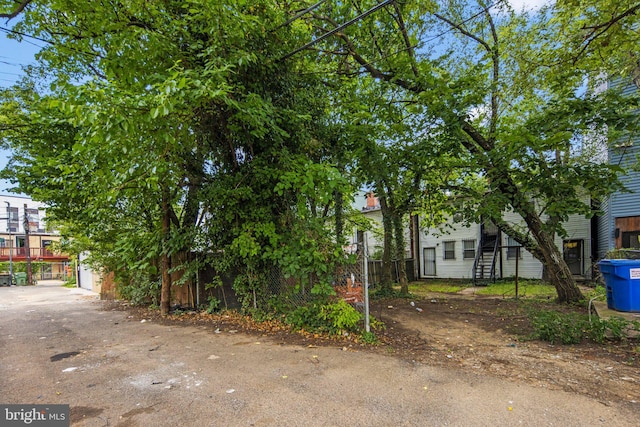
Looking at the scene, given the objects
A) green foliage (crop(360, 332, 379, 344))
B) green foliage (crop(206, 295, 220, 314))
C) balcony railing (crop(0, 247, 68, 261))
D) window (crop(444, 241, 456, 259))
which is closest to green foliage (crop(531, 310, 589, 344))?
green foliage (crop(360, 332, 379, 344))

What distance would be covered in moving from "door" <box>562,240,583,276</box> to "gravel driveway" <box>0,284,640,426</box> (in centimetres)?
1326

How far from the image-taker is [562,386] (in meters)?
3.40

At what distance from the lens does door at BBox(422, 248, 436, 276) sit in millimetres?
17484

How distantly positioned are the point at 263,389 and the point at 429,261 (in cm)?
A: 1557

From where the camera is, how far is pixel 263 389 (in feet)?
11.5

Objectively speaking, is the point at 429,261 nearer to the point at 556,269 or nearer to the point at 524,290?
the point at 524,290

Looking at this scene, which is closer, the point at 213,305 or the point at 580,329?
the point at 580,329

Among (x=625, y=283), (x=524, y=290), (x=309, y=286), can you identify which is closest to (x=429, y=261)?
(x=524, y=290)

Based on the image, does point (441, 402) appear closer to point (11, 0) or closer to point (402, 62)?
point (402, 62)

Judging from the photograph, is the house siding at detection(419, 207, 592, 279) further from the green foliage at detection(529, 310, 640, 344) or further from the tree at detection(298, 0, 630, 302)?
the green foliage at detection(529, 310, 640, 344)

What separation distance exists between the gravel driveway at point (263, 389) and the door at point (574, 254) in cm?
1326

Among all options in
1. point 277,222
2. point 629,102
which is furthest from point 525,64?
point 277,222

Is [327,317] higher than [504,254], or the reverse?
[327,317]

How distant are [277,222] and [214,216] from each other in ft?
4.68
